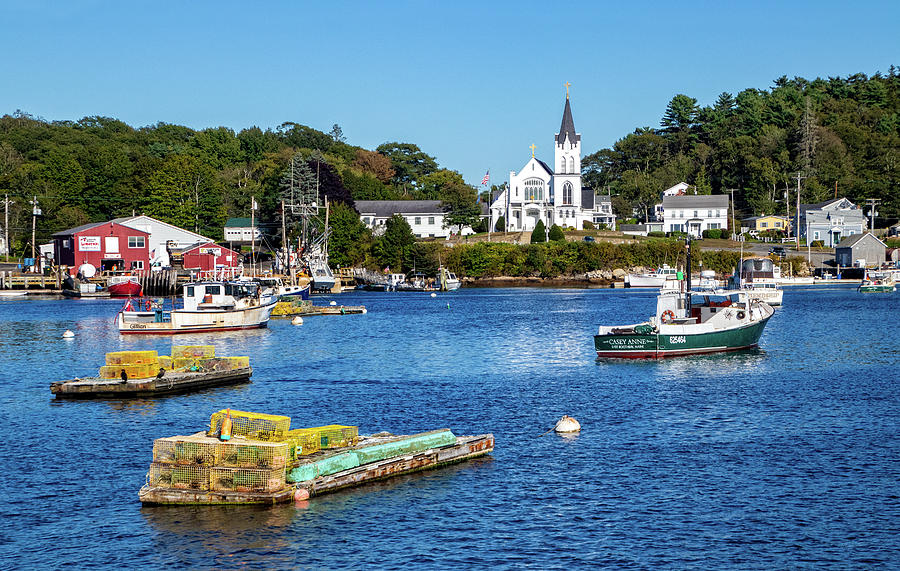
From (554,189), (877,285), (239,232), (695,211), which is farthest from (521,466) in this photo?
(695,211)

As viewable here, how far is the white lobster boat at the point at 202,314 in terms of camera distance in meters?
69.2

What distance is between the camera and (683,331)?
5097 cm

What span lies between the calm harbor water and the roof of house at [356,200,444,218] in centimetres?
11501

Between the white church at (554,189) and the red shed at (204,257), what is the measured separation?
194 ft

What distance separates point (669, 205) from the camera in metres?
172

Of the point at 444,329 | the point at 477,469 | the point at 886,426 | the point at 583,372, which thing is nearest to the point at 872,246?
the point at 444,329

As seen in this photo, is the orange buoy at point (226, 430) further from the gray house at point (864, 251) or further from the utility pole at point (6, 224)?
the gray house at point (864, 251)

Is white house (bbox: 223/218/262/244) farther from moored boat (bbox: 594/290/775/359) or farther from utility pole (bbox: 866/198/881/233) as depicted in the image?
moored boat (bbox: 594/290/775/359)

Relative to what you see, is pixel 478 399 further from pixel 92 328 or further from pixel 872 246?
Answer: pixel 872 246

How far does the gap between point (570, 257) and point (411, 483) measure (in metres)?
131

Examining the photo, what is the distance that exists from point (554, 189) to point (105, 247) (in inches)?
3140

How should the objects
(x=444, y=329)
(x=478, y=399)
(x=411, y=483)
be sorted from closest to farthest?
(x=411, y=483)
(x=478, y=399)
(x=444, y=329)

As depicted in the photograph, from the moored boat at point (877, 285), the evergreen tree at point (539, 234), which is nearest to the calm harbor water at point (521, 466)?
the moored boat at point (877, 285)

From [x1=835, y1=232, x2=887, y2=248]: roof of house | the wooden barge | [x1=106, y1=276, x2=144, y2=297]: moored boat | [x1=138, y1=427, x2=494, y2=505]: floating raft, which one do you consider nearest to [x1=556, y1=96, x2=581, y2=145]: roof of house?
[x1=835, y1=232, x2=887, y2=248]: roof of house
